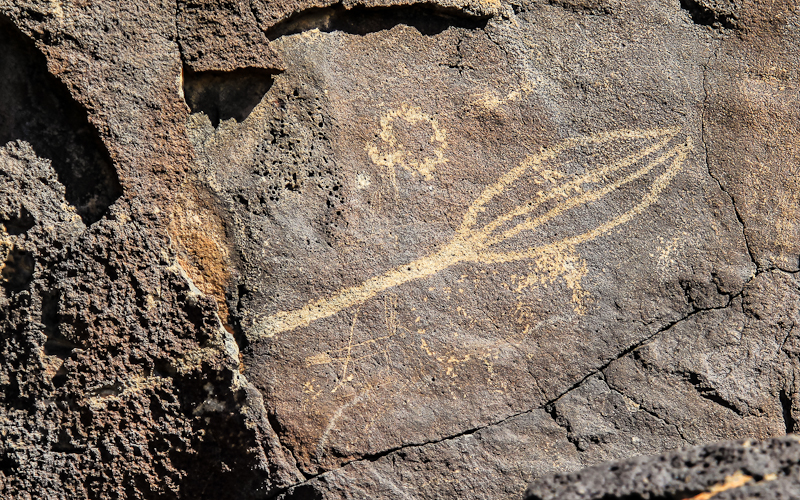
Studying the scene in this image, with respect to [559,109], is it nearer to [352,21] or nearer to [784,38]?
[352,21]

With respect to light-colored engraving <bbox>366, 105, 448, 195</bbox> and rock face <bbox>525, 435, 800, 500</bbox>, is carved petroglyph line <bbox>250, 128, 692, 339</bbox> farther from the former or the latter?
rock face <bbox>525, 435, 800, 500</bbox>

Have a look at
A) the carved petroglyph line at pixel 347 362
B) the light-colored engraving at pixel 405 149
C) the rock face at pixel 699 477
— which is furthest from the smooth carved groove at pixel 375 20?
the rock face at pixel 699 477

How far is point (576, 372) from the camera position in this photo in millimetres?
1720

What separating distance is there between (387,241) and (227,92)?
564 mm

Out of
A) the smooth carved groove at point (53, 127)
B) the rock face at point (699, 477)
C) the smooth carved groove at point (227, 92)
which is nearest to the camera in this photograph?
the rock face at point (699, 477)

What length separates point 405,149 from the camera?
1.71 m

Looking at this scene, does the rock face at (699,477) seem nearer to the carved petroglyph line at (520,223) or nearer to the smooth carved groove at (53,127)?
the carved petroglyph line at (520,223)

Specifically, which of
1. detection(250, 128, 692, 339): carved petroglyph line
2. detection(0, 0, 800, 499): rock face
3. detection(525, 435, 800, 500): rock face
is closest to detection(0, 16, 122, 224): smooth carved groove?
detection(0, 0, 800, 499): rock face

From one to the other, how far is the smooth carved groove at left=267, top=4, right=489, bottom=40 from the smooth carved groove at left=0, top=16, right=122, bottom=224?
52cm

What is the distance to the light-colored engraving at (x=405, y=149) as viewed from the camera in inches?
66.6

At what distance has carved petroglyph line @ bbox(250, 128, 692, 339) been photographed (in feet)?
5.35

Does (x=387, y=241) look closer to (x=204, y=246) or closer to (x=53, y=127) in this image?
(x=204, y=246)

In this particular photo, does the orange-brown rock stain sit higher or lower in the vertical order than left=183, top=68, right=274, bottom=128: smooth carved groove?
lower

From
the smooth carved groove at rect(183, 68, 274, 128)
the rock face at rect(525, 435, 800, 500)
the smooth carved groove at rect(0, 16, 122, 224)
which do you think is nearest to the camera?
the rock face at rect(525, 435, 800, 500)
